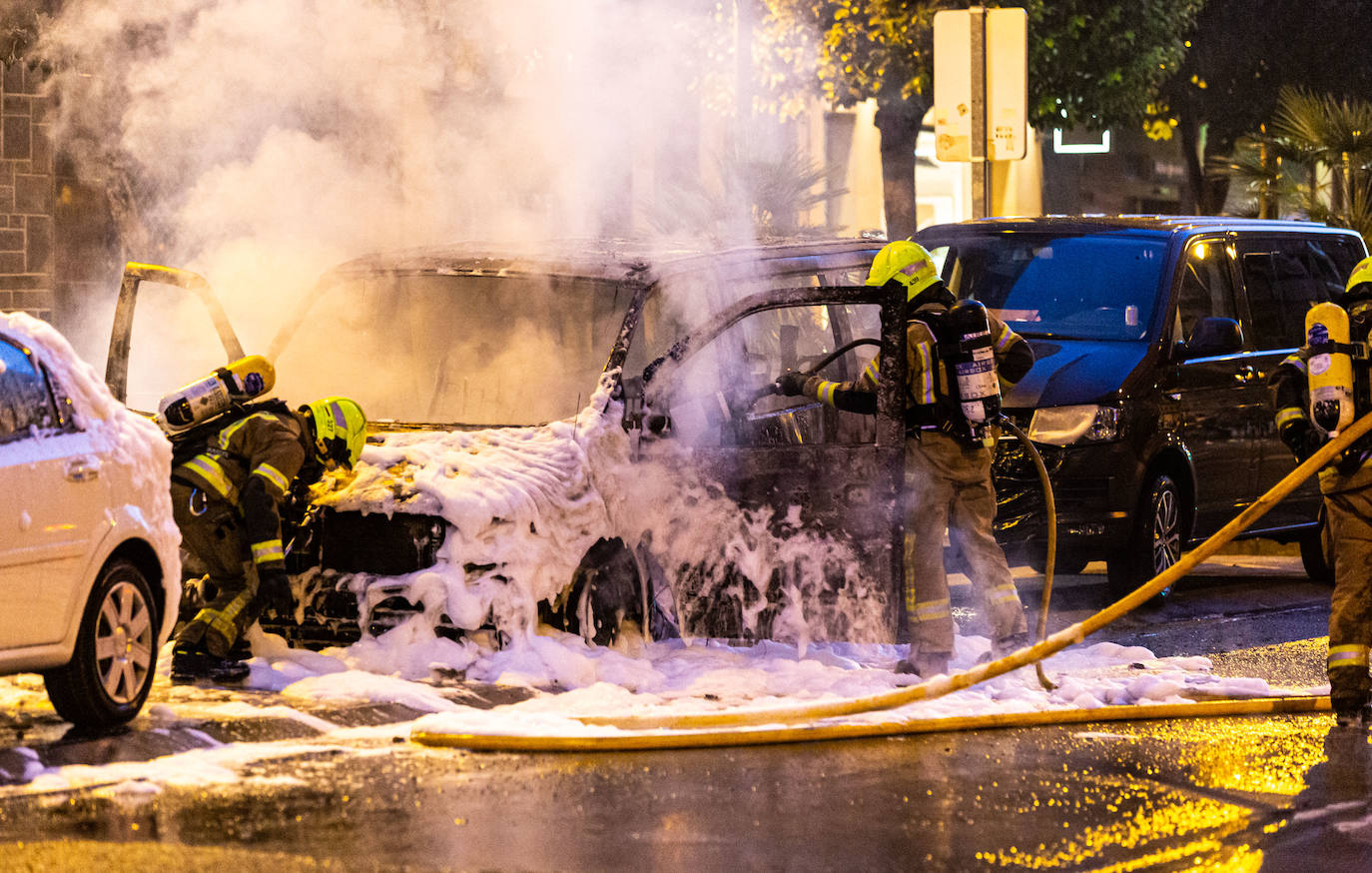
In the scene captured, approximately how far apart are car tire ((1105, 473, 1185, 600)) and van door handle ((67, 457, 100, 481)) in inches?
207

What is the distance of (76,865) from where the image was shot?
16.5ft

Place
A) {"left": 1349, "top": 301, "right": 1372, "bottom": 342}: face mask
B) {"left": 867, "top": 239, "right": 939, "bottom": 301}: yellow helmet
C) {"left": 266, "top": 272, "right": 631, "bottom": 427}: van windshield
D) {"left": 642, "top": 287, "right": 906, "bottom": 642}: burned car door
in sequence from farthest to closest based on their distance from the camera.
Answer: {"left": 266, "top": 272, "right": 631, "bottom": 427}: van windshield, {"left": 867, "top": 239, "right": 939, "bottom": 301}: yellow helmet, {"left": 642, "top": 287, "right": 906, "bottom": 642}: burned car door, {"left": 1349, "top": 301, "right": 1372, "bottom": 342}: face mask

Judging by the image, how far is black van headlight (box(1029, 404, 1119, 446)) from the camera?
9.70 m

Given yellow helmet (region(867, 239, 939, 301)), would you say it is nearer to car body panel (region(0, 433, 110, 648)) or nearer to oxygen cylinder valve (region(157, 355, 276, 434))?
oxygen cylinder valve (region(157, 355, 276, 434))

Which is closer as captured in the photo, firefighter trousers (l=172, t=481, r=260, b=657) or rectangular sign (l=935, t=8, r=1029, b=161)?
firefighter trousers (l=172, t=481, r=260, b=657)

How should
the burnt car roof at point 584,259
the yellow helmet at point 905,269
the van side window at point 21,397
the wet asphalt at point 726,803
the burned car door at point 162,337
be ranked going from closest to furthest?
the wet asphalt at point 726,803 → the van side window at point 21,397 → the yellow helmet at point 905,269 → the burnt car roof at point 584,259 → the burned car door at point 162,337

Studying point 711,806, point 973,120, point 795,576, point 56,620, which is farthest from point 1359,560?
point 973,120

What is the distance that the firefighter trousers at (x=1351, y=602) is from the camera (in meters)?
7.38

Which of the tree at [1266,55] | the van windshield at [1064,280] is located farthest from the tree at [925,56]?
the van windshield at [1064,280]

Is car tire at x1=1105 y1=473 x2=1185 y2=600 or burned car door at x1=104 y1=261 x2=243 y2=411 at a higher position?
burned car door at x1=104 y1=261 x2=243 y2=411

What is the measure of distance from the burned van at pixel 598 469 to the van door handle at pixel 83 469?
114cm

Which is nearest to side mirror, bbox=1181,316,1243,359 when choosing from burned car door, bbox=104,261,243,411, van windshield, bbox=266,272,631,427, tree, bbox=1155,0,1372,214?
van windshield, bbox=266,272,631,427

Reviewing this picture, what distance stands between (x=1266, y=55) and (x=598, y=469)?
1897 centimetres

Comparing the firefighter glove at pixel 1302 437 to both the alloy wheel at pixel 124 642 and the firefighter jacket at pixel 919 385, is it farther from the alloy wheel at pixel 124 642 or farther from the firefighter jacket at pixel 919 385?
the alloy wheel at pixel 124 642
